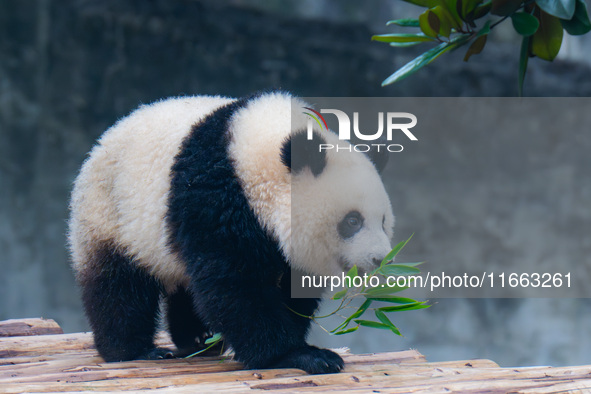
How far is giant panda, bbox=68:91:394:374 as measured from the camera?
242 centimetres

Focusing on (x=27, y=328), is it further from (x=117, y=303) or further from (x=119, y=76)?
(x=119, y=76)

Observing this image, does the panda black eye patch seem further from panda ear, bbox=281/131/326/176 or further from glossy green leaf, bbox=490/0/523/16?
glossy green leaf, bbox=490/0/523/16

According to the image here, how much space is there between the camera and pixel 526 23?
5.45ft

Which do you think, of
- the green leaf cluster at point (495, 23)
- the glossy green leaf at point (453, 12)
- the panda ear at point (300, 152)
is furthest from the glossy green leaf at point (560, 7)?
the panda ear at point (300, 152)

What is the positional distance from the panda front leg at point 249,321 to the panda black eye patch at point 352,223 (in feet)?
1.32

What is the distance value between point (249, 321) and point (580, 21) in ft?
5.15

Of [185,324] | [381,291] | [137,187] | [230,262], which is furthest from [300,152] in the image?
[185,324]

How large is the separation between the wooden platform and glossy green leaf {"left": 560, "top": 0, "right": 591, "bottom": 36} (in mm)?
1179

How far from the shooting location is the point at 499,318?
634 cm

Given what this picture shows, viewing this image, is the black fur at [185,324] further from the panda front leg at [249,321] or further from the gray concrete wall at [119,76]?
the gray concrete wall at [119,76]

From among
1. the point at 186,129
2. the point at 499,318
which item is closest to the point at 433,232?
the point at 499,318

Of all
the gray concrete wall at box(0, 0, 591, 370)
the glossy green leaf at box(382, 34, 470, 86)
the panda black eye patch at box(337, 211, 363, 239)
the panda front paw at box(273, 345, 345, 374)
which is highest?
the gray concrete wall at box(0, 0, 591, 370)

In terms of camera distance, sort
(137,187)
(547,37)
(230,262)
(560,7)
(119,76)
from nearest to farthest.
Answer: (560,7) → (547,37) → (230,262) → (137,187) → (119,76)

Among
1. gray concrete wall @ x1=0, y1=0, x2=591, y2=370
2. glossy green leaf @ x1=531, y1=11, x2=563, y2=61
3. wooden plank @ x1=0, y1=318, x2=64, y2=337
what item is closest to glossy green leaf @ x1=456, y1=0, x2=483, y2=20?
glossy green leaf @ x1=531, y1=11, x2=563, y2=61
